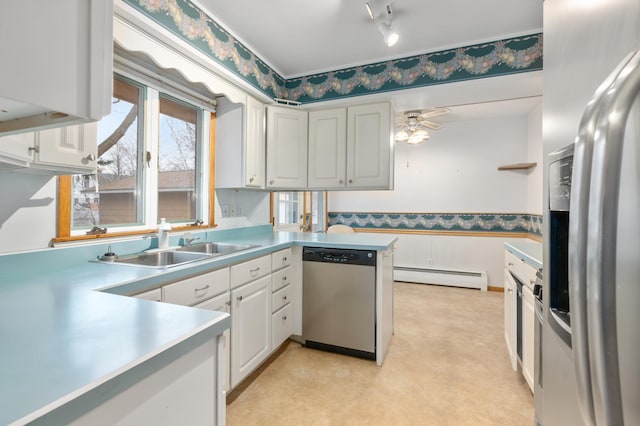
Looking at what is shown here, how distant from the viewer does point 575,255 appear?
0.47 meters

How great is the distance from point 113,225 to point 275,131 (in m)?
1.59

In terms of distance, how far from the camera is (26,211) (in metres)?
1.45

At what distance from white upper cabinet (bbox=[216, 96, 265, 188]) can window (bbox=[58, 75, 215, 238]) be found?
10cm

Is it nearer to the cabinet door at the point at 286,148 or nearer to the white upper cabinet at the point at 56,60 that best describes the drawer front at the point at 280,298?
the cabinet door at the point at 286,148

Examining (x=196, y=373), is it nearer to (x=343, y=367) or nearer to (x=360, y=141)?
(x=343, y=367)

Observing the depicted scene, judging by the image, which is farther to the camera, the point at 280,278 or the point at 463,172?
the point at 463,172

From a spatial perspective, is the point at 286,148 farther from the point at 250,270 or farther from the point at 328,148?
the point at 250,270

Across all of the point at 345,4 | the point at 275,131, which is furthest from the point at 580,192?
the point at 275,131

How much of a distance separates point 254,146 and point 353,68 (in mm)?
1230

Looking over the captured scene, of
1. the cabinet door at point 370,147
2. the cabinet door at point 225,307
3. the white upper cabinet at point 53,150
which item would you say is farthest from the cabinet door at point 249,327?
the cabinet door at point 370,147

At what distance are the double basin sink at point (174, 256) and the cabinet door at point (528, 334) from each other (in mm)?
1826

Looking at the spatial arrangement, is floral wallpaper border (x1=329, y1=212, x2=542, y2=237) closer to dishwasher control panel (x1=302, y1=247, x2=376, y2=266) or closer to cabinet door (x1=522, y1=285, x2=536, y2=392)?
cabinet door (x1=522, y1=285, x2=536, y2=392)

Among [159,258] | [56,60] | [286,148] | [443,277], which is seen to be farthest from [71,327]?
[443,277]

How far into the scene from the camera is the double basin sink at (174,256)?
1.72 m
